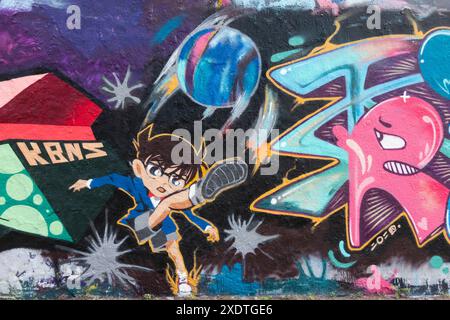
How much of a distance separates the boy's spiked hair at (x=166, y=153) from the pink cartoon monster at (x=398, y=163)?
139 centimetres

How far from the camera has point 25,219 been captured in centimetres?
521

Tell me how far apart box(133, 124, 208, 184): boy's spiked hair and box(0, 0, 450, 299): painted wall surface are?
1 centimetres

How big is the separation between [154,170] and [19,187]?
1.32 meters

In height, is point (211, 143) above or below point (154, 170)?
above

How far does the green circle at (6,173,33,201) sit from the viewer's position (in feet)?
17.0

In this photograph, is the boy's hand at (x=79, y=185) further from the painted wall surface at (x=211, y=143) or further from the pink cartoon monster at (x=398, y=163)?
the pink cartoon monster at (x=398, y=163)

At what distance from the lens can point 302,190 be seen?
17.3ft

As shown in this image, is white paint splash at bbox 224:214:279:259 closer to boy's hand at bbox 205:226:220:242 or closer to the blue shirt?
boy's hand at bbox 205:226:220:242

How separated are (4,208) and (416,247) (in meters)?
4.08

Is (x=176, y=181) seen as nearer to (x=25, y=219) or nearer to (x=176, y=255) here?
(x=176, y=255)

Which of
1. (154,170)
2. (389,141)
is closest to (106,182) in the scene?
(154,170)

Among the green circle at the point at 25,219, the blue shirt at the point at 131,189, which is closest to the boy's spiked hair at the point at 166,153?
the blue shirt at the point at 131,189

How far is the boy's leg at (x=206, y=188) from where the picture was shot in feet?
17.2

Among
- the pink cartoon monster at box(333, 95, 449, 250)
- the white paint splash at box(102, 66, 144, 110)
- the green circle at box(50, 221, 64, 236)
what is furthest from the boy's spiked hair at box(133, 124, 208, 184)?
the pink cartoon monster at box(333, 95, 449, 250)
